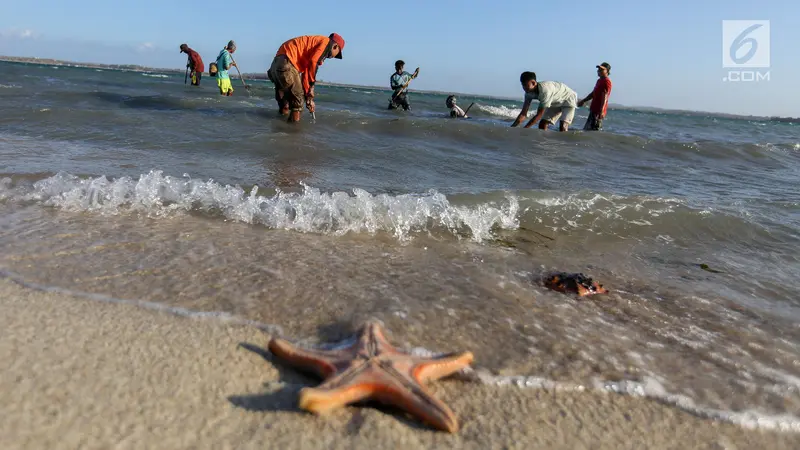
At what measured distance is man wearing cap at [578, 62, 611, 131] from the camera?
1136cm

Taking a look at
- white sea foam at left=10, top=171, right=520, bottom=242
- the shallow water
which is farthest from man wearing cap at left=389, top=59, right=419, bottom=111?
white sea foam at left=10, top=171, right=520, bottom=242

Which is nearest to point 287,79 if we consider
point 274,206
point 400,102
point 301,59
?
point 301,59

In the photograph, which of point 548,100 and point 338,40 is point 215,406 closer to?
point 338,40

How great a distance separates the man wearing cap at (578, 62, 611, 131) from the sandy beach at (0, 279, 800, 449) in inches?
430

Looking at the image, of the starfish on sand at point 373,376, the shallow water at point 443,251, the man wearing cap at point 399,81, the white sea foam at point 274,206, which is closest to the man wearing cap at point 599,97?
the shallow water at point 443,251

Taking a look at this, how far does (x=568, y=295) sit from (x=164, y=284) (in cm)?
236

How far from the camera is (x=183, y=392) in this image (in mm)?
1763

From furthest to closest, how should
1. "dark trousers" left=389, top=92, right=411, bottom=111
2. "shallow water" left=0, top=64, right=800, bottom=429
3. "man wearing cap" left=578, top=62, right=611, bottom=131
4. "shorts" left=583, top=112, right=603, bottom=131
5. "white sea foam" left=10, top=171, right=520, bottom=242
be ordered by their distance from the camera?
"dark trousers" left=389, top=92, right=411, bottom=111
"shorts" left=583, top=112, right=603, bottom=131
"man wearing cap" left=578, top=62, right=611, bottom=131
"white sea foam" left=10, top=171, right=520, bottom=242
"shallow water" left=0, top=64, right=800, bottom=429

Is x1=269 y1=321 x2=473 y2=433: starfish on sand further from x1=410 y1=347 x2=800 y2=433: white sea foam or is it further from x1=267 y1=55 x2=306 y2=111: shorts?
x1=267 y1=55 x2=306 y2=111: shorts

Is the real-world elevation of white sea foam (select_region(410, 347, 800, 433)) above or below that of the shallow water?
below

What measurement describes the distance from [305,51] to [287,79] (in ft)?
1.92

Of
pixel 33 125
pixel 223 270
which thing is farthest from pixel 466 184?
pixel 33 125

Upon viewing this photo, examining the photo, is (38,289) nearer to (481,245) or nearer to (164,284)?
(164,284)

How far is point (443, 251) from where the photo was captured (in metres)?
3.77
